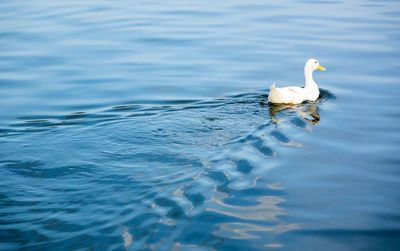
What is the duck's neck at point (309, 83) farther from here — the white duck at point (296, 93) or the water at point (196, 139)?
the water at point (196, 139)

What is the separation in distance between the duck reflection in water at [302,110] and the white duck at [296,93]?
124 mm

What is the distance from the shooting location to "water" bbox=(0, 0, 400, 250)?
5.70 m

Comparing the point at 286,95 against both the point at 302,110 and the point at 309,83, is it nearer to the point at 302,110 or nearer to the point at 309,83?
the point at 302,110

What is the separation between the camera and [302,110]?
10.3 meters

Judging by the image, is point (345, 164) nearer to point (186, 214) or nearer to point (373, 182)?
point (373, 182)

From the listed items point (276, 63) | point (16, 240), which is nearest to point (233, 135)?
point (16, 240)

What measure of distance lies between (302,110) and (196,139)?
315 cm

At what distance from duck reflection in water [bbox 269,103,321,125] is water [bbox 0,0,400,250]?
0.06 metres

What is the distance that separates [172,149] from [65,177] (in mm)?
1777

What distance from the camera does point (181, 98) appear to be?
426 inches

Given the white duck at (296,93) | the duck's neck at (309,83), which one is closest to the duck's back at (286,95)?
the white duck at (296,93)

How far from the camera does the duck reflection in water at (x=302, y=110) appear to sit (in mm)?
9645

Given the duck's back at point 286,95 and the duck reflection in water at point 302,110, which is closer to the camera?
the duck reflection in water at point 302,110

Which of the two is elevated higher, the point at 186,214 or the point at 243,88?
the point at 243,88
